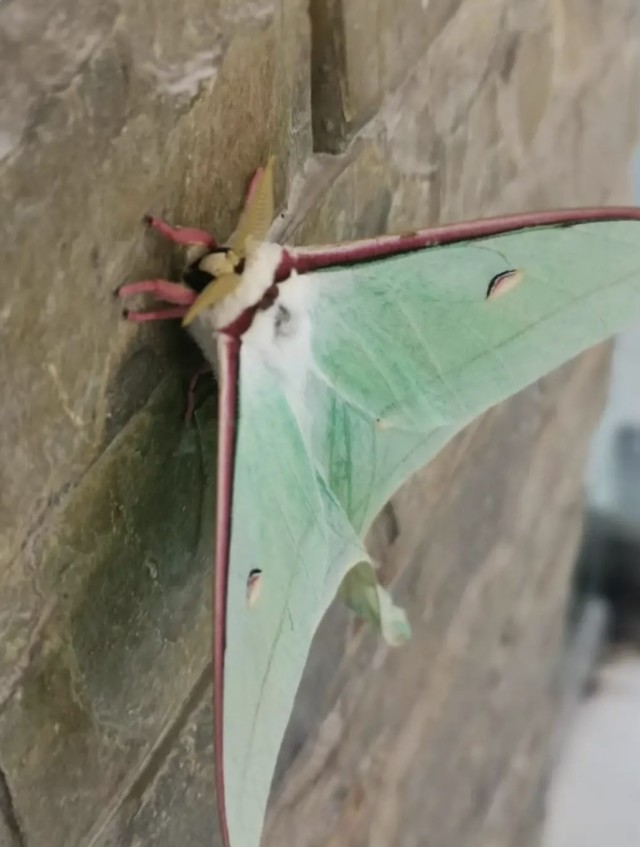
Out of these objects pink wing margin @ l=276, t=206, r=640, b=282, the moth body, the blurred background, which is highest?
the moth body

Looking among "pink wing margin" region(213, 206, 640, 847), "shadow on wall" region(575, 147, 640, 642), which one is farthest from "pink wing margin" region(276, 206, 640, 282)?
"shadow on wall" region(575, 147, 640, 642)

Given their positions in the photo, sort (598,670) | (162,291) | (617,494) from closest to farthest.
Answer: (162,291) < (617,494) < (598,670)

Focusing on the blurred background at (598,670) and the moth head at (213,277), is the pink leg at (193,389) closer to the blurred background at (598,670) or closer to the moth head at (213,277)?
the moth head at (213,277)

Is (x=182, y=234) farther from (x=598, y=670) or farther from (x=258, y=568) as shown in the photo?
(x=598, y=670)

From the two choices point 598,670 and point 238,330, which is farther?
point 598,670

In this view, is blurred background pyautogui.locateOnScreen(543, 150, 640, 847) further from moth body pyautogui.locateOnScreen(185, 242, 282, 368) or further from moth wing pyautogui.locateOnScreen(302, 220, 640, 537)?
moth body pyautogui.locateOnScreen(185, 242, 282, 368)

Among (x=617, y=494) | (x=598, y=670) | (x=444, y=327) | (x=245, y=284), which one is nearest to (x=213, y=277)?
(x=245, y=284)

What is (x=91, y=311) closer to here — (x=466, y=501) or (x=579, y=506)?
(x=466, y=501)
